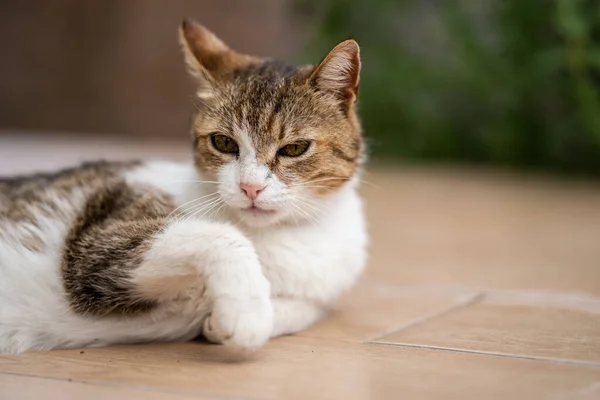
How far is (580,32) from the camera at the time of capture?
5379 millimetres

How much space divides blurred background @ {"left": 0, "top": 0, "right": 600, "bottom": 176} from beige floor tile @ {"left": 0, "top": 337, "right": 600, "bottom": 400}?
4.07 m

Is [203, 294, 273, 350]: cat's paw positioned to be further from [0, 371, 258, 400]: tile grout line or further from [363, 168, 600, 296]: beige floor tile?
[363, 168, 600, 296]: beige floor tile

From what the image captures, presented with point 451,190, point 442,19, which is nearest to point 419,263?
point 451,190

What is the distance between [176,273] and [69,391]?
14.9 inches

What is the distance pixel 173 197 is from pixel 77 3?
6.38 m

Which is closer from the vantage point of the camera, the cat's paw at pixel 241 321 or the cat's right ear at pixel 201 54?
the cat's paw at pixel 241 321

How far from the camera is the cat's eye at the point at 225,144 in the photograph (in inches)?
81.0

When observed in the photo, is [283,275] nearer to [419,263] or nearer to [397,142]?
[419,263]

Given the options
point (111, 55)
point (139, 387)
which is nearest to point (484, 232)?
point (139, 387)

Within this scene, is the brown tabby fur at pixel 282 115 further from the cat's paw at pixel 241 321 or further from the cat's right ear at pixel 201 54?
the cat's paw at pixel 241 321

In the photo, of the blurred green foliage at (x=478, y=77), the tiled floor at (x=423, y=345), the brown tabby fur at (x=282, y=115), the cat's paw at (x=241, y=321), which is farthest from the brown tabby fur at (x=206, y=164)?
the blurred green foliage at (x=478, y=77)

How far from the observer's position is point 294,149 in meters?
2.05

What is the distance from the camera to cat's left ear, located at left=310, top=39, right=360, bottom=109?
81.3 inches

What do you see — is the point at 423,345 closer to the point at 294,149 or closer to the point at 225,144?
the point at 294,149
